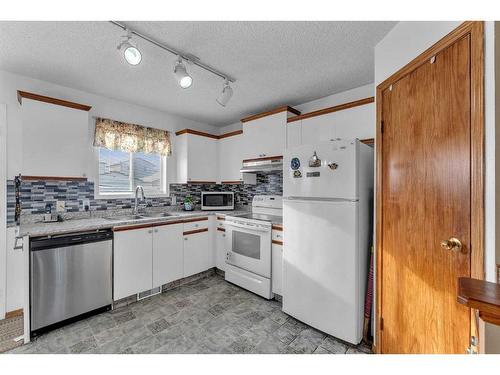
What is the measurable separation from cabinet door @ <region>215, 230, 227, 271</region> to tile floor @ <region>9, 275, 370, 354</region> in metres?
0.62

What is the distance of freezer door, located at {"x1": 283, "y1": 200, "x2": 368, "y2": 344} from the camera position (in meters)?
1.73

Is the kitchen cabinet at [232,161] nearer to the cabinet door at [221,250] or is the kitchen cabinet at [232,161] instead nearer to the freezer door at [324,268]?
the cabinet door at [221,250]

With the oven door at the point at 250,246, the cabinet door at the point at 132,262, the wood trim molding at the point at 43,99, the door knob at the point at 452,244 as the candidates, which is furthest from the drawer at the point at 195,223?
the door knob at the point at 452,244

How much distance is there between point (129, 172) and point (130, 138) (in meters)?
0.47

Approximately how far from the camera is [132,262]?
2391mm

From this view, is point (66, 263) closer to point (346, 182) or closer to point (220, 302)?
point (220, 302)

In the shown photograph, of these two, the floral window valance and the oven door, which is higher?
the floral window valance

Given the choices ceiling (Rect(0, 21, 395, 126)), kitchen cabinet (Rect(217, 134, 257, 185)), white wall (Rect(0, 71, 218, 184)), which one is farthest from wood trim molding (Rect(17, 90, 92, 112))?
kitchen cabinet (Rect(217, 134, 257, 185))

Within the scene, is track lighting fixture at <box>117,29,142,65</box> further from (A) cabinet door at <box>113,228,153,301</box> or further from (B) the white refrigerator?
(A) cabinet door at <box>113,228,153,301</box>

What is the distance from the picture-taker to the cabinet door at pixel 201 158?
3.36m

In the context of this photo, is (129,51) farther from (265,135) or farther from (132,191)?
(132,191)

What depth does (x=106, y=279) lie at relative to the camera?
221cm

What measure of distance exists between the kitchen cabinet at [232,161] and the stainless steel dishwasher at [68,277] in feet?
5.90
